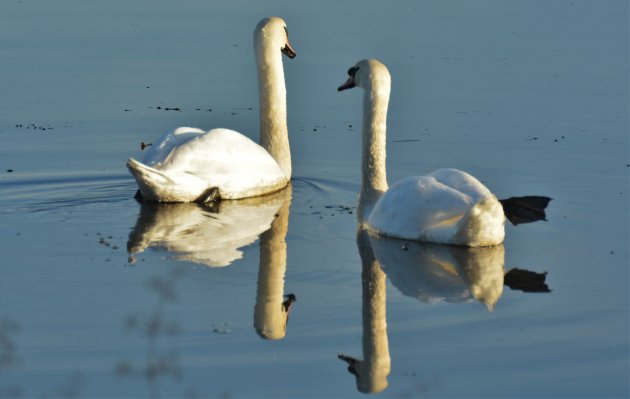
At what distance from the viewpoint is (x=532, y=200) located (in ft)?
36.1

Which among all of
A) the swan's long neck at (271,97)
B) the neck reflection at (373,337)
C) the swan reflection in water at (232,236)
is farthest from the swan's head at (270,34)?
the neck reflection at (373,337)

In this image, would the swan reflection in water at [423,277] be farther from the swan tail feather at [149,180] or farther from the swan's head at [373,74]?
the swan tail feather at [149,180]

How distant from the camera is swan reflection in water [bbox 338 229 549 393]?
8.60m

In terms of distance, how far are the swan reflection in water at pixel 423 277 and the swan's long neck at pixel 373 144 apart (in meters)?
0.66

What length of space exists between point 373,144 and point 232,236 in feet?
5.85

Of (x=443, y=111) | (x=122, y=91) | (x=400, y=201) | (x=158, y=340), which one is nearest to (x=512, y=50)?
(x=443, y=111)

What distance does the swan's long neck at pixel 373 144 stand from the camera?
11898mm

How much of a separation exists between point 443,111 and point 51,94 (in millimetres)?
4978

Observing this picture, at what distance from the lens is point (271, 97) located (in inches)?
570

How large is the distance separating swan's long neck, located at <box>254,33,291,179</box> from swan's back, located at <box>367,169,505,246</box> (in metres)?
3.48

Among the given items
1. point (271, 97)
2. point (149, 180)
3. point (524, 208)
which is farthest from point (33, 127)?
point (524, 208)

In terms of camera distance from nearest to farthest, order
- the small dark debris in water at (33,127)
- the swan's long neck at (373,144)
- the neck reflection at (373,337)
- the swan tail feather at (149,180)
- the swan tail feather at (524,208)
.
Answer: the neck reflection at (373,337)
the swan tail feather at (524,208)
the swan tail feather at (149,180)
the swan's long neck at (373,144)
the small dark debris in water at (33,127)

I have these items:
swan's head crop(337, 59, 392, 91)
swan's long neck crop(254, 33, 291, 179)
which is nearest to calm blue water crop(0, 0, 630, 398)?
swan's long neck crop(254, 33, 291, 179)

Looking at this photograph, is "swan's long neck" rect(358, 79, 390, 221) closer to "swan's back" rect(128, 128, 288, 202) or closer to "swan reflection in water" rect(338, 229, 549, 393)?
"swan reflection in water" rect(338, 229, 549, 393)
